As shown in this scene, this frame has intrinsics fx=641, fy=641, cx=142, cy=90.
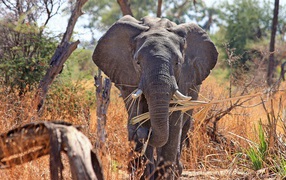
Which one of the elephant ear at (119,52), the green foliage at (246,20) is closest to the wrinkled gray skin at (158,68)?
the elephant ear at (119,52)

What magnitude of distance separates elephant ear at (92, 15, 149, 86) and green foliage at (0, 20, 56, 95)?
2332 millimetres

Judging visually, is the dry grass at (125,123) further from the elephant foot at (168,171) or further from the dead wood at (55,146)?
the dead wood at (55,146)

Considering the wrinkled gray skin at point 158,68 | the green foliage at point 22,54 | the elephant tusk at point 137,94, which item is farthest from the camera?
the green foliage at point 22,54

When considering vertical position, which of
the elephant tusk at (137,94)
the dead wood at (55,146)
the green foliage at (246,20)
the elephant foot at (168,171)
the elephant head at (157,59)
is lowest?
the elephant foot at (168,171)

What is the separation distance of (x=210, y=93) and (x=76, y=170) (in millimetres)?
6631

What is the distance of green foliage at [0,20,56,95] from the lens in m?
9.28

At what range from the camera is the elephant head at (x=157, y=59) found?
5562mm

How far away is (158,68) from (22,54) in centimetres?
476

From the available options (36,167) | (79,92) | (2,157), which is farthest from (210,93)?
(2,157)

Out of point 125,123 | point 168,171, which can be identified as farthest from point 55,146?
point 125,123

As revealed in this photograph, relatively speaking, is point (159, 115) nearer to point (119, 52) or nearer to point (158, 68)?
point (158, 68)

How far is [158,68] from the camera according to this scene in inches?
220

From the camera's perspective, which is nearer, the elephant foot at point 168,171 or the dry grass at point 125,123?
the elephant foot at point 168,171

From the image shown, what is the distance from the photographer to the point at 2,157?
2.85m
